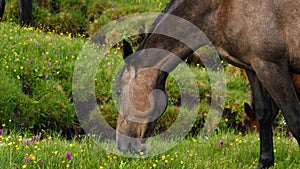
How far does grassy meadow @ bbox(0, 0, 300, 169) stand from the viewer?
19.6 ft

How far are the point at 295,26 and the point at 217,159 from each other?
6.26 ft

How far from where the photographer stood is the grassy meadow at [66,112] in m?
5.96

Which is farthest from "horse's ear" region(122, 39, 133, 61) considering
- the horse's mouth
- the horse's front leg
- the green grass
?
the horse's front leg

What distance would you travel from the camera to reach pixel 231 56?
19.4ft

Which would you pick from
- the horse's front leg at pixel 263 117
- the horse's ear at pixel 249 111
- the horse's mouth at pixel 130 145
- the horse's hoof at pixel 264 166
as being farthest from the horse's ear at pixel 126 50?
the horse's ear at pixel 249 111

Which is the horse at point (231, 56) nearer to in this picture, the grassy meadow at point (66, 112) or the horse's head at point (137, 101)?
the horse's head at point (137, 101)

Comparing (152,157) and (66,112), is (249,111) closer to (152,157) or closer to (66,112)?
(66,112)

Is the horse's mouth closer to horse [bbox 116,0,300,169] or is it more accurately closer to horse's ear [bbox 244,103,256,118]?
horse [bbox 116,0,300,169]

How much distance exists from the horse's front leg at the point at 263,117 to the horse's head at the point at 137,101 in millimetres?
1199

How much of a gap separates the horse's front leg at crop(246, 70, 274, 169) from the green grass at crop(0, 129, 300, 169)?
141 millimetres

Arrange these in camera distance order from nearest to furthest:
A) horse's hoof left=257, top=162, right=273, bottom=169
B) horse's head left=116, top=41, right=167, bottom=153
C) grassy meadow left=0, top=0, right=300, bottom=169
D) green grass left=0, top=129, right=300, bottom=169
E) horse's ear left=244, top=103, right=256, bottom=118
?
green grass left=0, top=129, right=300, bottom=169
grassy meadow left=0, top=0, right=300, bottom=169
horse's head left=116, top=41, right=167, bottom=153
horse's hoof left=257, top=162, right=273, bottom=169
horse's ear left=244, top=103, right=256, bottom=118

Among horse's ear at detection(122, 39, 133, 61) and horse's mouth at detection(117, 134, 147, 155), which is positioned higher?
horse's ear at detection(122, 39, 133, 61)

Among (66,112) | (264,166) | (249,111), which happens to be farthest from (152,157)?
(66,112)

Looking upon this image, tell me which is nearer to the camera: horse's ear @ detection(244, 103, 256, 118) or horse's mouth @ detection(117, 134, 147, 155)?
horse's mouth @ detection(117, 134, 147, 155)
